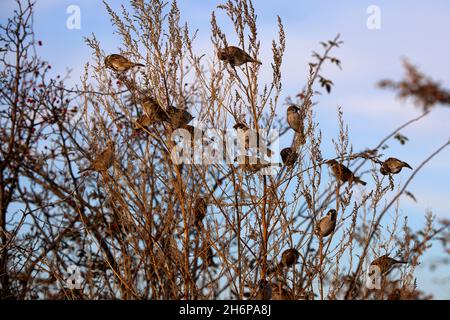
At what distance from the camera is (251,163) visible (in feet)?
10.7

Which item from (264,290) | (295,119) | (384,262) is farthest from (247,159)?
(384,262)

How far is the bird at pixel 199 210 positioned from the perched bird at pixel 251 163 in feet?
1.10

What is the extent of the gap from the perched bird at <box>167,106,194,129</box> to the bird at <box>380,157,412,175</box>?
115 centimetres

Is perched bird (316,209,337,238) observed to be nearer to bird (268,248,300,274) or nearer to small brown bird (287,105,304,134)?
bird (268,248,300,274)

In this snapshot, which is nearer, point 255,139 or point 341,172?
point 255,139

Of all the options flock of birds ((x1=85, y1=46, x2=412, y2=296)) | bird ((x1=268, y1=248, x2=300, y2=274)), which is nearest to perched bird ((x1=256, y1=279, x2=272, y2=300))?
flock of birds ((x1=85, y1=46, x2=412, y2=296))

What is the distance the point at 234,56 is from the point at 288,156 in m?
0.62

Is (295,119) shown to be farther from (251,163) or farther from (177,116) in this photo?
(177,116)
